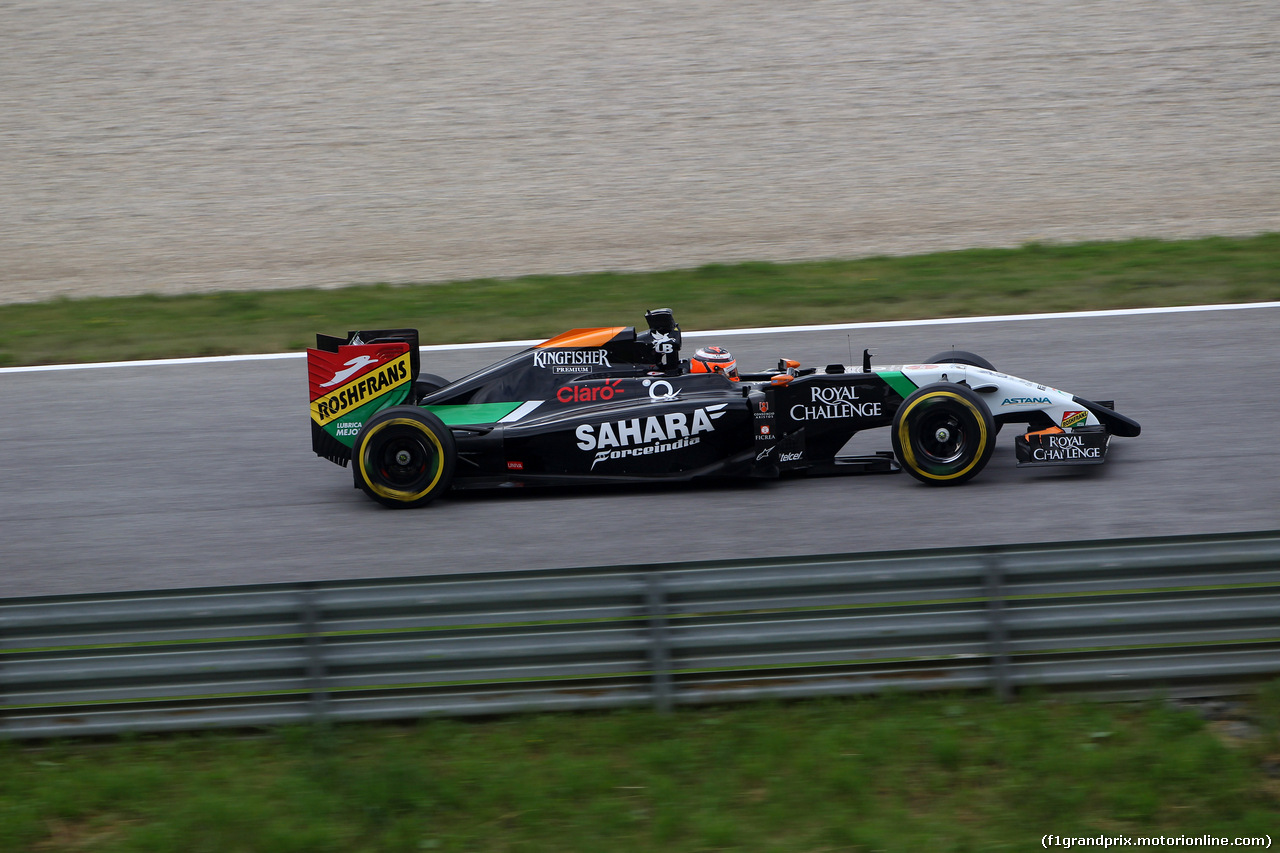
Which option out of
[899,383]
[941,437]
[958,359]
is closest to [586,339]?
[899,383]

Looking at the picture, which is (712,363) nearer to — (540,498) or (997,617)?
(540,498)

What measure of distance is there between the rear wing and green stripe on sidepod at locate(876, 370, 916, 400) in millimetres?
3091

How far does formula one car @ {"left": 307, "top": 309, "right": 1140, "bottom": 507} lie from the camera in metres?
7.79

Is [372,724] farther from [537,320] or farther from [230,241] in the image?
[230,241]

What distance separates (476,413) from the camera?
8234 mm

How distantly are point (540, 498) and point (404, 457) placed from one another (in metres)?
0.92

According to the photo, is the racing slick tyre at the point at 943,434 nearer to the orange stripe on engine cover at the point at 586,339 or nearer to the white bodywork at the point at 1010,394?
the white bodywork at the point at 1010,394

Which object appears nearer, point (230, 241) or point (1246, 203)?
point (1246, 203)

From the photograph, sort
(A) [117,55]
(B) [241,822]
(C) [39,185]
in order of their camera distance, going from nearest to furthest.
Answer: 1. (B) [241,822]
2. (C) [39,185]
3. (A) [117,55]

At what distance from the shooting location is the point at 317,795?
444 cm

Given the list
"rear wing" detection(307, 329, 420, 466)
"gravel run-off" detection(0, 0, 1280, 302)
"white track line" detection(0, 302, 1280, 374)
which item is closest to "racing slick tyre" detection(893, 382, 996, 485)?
"rear wing" detection(307, 329, 420, 466)

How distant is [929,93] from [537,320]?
10.9m

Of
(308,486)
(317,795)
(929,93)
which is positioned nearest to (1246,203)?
(929,93)

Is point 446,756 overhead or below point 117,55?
below
